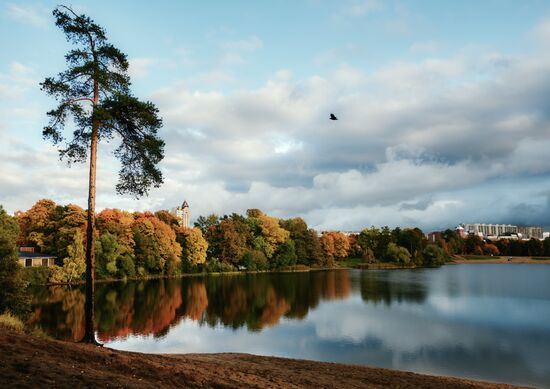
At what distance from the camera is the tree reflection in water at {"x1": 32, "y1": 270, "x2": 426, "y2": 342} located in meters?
32.8

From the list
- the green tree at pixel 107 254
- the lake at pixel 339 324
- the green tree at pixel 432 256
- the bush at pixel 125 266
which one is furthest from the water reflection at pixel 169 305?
the green tree at pixel 432 256

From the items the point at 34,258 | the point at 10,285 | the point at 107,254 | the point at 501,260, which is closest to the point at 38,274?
the point at 34,258

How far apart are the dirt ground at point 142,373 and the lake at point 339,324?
19.8 ft

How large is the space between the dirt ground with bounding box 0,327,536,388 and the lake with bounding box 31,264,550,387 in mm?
6027

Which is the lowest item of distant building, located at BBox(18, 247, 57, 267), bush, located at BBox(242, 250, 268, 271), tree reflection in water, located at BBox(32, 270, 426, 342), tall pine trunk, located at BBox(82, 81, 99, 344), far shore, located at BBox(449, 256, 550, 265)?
far shore, located at BBox(449, 256, 550, 265)

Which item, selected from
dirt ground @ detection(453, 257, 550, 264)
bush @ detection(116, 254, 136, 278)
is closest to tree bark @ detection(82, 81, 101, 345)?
bush @ detection(116, 254, 136, 278)

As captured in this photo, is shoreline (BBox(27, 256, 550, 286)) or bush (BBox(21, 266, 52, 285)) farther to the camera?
shoreline (BBox(27, 256, 550, 286))

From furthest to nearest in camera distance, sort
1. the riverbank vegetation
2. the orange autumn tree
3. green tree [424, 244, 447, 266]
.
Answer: green tree [424, 244, 447, 266], the orange autumn tree, the riverbank vegetation

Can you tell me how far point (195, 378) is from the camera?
1157cm

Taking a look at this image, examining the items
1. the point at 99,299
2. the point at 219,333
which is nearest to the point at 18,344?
the point at 219,333

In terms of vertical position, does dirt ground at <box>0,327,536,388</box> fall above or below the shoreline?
above

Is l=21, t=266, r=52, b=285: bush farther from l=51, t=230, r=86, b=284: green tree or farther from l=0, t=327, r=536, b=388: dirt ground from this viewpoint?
l=0, t=327, r=536, b=388: dirt ground

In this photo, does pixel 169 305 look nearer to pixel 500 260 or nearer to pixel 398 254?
pixel 398 254

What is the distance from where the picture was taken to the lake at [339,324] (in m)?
23.8
